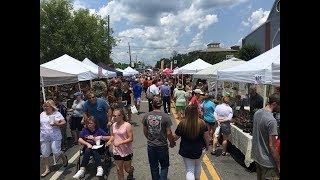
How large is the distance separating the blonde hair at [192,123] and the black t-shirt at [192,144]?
6 centimetres

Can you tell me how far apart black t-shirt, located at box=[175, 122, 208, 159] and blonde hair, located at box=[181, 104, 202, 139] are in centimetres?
6

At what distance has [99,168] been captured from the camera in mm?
6797

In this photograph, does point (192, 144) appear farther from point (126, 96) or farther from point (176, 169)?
point (126, 96)

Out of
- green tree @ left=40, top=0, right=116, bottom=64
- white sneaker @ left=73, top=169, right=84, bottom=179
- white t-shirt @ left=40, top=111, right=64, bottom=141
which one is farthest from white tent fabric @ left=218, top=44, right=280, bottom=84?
green tree @ left=40, top=0, right=116, bottom=64

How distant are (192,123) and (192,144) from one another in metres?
0.32

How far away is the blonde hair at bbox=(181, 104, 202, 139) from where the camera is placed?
5.22 meters

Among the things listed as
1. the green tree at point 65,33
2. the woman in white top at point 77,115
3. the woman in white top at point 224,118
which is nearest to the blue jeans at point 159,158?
the woman in white top at point 224,118

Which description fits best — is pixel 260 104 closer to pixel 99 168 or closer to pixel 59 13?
pixel 99 168

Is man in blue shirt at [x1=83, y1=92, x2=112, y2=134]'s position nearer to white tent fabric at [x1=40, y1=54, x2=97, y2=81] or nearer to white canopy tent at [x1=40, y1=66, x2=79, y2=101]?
white canopy tent at [x1=40, y1=66, x2=79, y2=101]

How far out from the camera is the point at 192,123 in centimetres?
524

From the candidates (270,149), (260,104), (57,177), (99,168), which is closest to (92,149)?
(99,168)

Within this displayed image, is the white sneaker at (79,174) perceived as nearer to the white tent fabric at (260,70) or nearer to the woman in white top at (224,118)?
the woman in white top at (224,118)

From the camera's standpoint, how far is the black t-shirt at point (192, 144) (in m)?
5.25
